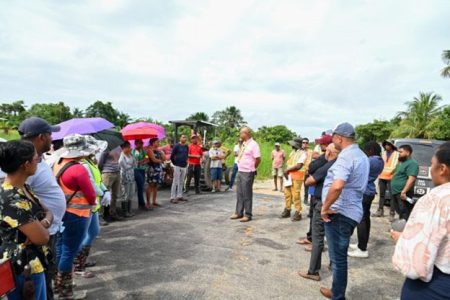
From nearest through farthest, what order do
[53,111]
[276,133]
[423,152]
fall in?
[423,152] → [53,111] → [276,133]

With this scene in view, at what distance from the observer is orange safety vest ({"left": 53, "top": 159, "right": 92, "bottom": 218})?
3111 millimetres

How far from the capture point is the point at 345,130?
324cm

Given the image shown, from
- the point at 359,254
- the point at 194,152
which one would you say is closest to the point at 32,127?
the point at 359,254

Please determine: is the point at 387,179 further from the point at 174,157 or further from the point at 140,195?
the point at 140,195

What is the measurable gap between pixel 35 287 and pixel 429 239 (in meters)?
2.42

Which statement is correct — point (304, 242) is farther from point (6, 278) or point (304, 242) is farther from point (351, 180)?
point (6, 278)

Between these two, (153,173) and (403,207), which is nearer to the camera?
(403,207)

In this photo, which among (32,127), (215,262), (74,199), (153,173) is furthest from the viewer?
(153,173)

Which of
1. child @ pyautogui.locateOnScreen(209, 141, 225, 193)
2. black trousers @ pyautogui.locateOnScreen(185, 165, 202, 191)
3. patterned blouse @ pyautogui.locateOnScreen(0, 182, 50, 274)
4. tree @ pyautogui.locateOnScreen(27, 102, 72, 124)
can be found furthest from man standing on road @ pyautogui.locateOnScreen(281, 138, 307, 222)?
tree @ pyautogui.locateOnScreen(27, 102, 72, 124)

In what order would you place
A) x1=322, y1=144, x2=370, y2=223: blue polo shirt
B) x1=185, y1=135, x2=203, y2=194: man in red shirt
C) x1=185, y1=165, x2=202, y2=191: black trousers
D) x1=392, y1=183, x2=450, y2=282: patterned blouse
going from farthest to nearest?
1. x1=185, y1=165, x2=202, y2=191: black trousers
2. x1=185, y1=135, x2=203, y2=194: man in red shirt
3. x1=322, y1=144, x2=370, y2=223: blue polo shirt
4. x1=392, y1=183, x2=450, y2=282: patterned blouse

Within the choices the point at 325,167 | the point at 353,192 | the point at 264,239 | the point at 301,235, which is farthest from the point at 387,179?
the point at 353,192

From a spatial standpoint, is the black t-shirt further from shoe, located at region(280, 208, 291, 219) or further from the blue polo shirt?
shoe, located at region(280, 208, 291, 219)

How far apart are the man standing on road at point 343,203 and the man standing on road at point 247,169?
3302 millimetres

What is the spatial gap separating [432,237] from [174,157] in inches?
273
